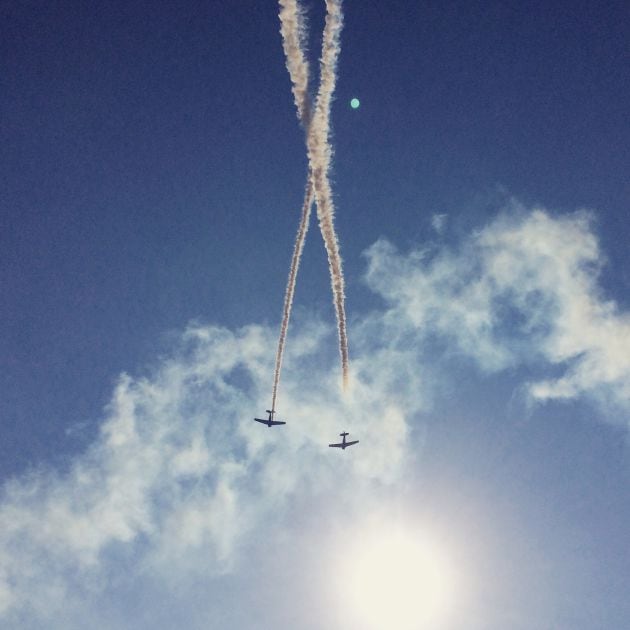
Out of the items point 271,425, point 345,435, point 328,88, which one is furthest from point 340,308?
point 345,435

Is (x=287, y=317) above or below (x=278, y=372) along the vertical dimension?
above

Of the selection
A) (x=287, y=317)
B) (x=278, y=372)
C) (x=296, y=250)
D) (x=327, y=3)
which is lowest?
(x=278, y=372)

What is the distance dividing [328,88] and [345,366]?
23222mm

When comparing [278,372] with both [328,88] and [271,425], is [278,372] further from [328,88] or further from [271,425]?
[328,88]

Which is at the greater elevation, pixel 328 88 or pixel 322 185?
pixel 328 88

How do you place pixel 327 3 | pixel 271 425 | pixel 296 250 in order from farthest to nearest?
pixel 271 425 → pixel 296 250 → pixel 327 3

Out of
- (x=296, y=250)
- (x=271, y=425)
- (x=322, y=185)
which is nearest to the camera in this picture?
(x=322, y=185)

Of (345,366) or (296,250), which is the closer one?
Result: (296,250)

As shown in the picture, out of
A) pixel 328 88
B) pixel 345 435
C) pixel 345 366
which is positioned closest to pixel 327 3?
pixel 328 88

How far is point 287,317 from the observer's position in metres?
43.8

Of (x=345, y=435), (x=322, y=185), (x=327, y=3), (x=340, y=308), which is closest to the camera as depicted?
(x=327, y=3)

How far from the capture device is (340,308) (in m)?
44.2

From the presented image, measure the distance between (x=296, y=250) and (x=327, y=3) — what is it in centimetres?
1785

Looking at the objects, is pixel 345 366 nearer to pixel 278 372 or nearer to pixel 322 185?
pixel 278 372
